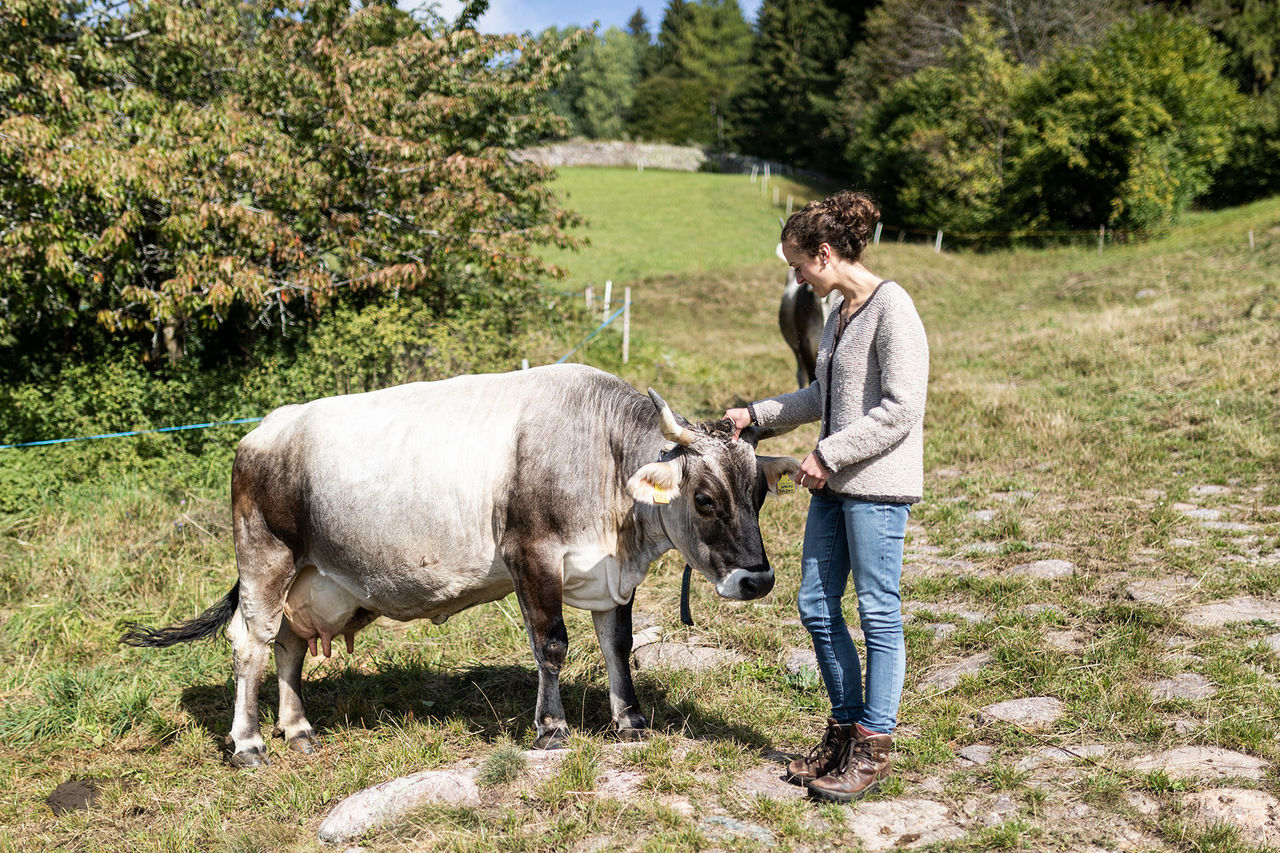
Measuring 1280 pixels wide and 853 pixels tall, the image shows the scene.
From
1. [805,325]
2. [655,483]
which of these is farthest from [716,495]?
[805,325]

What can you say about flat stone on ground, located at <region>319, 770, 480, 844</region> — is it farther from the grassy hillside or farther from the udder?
the grassy hillside

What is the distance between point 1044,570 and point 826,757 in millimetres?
3057

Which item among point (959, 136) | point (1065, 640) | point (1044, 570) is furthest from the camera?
point (959, 136)

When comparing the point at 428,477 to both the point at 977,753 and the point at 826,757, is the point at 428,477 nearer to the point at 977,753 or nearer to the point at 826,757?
the point at 826,757

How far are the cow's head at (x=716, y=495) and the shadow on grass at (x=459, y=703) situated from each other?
3.03 ft

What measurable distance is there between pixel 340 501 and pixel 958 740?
321 centimetres

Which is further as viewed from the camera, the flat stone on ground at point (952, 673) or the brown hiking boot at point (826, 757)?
the flat stone on ground at point (952, 673)

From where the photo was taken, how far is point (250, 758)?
502 centimetres

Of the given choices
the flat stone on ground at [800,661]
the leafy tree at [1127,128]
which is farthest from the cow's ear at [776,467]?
the leafy tree at [1127,128]

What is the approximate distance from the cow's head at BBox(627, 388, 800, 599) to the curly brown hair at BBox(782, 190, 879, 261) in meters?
0.89

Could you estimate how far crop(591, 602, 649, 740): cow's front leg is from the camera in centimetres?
468

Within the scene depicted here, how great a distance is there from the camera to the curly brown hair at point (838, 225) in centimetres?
370

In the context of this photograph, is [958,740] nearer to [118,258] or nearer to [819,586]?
[819,586]

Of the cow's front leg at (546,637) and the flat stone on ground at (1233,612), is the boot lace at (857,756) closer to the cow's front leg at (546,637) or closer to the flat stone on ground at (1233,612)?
the cow's front leg at (546,637)
